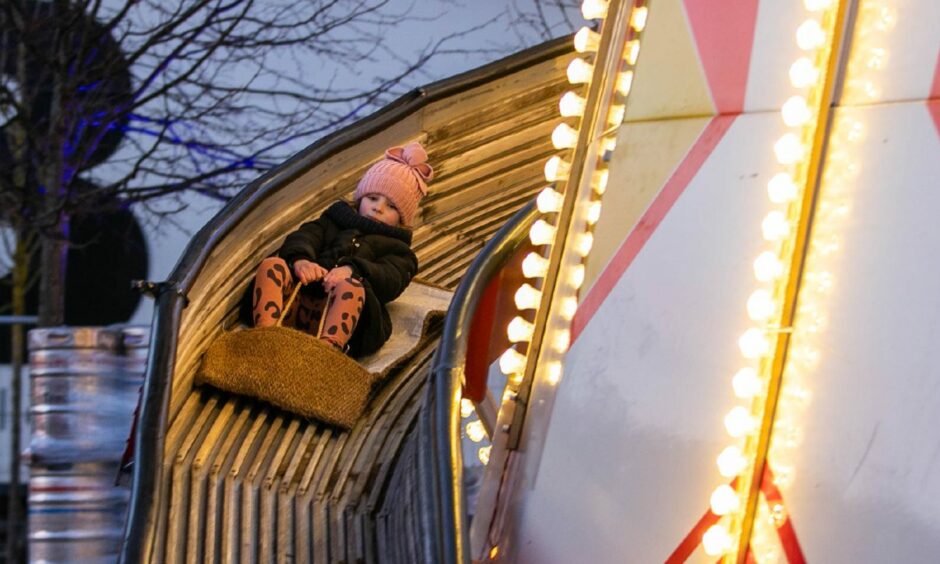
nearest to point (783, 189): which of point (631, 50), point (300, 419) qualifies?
point (631, 50)

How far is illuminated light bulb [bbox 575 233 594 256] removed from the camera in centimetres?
308

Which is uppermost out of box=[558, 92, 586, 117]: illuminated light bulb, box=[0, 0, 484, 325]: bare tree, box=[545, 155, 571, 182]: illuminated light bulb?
box=[0, 0, 484, 325]: bare tree

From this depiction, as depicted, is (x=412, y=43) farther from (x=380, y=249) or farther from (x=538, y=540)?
(x=538, y=540)

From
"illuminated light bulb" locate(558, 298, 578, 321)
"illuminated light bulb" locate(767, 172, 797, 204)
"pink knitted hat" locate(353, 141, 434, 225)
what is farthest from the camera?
"pink knitted hat" locate(353, 141, 434, 225)

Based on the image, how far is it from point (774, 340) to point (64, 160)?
671 cm

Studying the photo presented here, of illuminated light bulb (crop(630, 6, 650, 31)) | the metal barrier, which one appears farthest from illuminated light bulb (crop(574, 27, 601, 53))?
the metal barrier

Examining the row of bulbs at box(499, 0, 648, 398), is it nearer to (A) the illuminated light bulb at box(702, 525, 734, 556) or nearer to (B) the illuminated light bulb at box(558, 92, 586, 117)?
(B) the illuminated light bulb at box(558, 92, 586, 117)

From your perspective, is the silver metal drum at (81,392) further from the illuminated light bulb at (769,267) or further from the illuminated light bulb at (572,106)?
the illuminated light bulb at (769,267)

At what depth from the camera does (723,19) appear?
9.43ft

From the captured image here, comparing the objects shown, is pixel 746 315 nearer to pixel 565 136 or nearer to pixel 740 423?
pixel 740 423

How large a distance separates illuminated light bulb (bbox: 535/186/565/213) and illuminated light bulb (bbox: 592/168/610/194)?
0.09m

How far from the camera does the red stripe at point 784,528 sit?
94.0 inches

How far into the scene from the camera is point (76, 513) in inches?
173

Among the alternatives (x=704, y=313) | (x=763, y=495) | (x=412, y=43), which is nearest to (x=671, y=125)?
(x=704, y=313)
